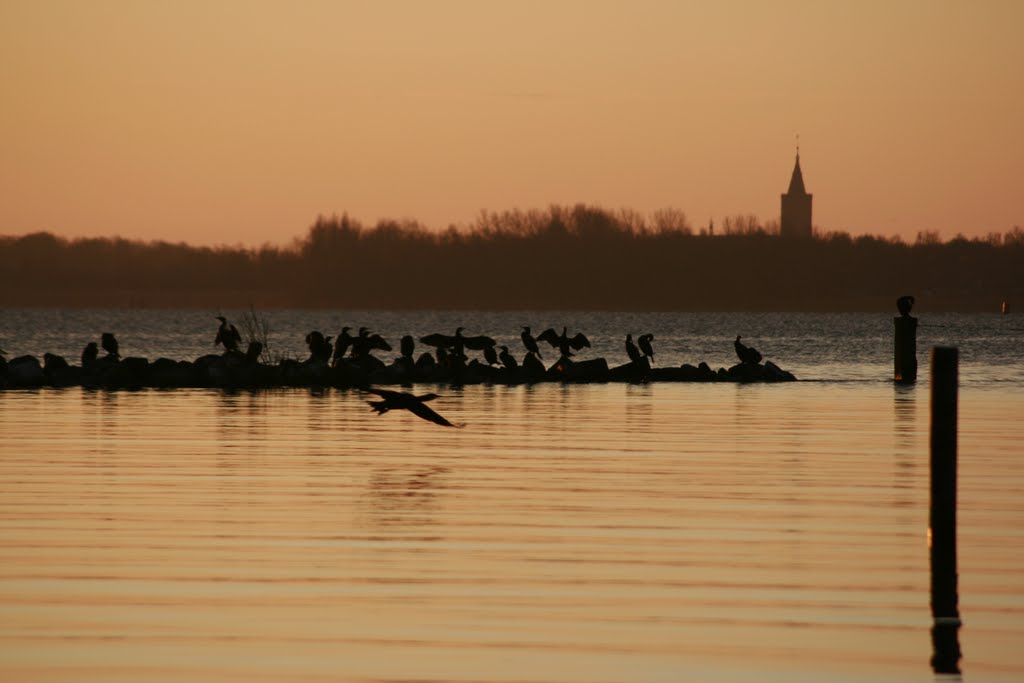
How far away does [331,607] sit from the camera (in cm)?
1047

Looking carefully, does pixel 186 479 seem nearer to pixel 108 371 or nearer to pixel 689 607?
pixel 689 607

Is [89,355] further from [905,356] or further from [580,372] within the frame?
[905,356]

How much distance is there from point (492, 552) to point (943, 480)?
3514mm

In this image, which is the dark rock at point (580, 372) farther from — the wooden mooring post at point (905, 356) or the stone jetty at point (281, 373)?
the wooden mooring post at point (905, 356)

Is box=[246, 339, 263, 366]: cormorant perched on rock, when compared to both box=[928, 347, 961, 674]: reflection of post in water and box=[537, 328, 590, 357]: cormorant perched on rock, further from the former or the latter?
box=[928, 347, 961, 674]: reflection of post in water

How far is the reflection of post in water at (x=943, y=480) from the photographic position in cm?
1094

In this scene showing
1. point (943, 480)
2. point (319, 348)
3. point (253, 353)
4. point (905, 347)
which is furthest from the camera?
point (319, 348)

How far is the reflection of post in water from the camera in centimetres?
1094

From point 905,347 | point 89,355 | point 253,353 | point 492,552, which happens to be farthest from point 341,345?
point 492,552

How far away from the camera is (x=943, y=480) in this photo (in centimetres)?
1141

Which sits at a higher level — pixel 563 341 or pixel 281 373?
pixel 563 341

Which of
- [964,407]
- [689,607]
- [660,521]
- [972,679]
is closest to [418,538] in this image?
[660,521]

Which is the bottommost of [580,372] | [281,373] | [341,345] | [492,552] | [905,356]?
[492,552]

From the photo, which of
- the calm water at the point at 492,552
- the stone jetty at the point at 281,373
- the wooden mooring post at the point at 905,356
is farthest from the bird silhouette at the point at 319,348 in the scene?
the wooden mooring post at the point at 905,356
